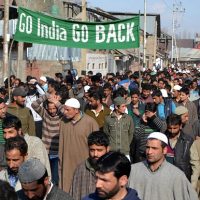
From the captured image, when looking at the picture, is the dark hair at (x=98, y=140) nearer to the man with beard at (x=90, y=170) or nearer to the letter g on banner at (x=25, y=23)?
the man with beard at (x=90, y=170)

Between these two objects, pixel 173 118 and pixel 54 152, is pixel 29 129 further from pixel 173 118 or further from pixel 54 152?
pixel 173 118

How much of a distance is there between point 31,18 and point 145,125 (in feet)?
15.8

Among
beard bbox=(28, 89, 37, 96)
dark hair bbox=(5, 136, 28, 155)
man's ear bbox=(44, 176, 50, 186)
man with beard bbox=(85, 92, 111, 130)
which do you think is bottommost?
man's ear bbox=(44, 176, 50, 186)

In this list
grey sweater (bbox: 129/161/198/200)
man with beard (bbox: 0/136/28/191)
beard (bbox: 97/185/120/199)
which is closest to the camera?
beard (bbox: 97/185/120/199)

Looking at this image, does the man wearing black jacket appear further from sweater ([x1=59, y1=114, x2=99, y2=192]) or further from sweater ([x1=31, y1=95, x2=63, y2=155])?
sweater ([x1=31, y1=95, x2=63, y2=155])

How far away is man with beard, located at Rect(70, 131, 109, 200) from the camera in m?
5.74

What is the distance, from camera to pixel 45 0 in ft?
129

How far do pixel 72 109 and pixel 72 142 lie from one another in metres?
0.41

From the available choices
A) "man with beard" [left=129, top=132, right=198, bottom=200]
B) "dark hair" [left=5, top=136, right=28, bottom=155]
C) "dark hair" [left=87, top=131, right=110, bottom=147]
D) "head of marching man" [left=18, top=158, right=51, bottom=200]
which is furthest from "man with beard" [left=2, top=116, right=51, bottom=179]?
"head of marching man" [left=18, top=158, right=51, bottom=200]

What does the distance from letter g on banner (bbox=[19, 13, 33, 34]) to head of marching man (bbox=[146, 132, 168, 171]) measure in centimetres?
710

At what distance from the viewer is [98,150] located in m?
5.78

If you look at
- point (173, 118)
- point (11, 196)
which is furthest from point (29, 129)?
point (11, 196)

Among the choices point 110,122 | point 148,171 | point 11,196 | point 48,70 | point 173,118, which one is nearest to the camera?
point 11,196

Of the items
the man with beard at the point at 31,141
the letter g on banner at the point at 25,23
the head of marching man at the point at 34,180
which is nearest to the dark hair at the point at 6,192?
the head of marching man at the point at 34,180
